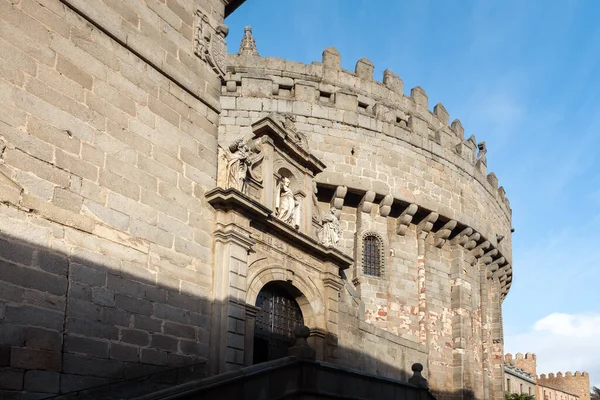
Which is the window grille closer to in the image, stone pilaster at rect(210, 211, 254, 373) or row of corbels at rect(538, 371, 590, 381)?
stone pilaster at rect(210, 211, 254, 373)

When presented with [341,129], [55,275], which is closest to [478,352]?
[341,129]

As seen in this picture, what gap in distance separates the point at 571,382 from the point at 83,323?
55685 millimetres

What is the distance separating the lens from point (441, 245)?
846 inches

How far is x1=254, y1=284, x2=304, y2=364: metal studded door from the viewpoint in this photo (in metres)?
12.6

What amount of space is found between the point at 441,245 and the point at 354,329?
24.5 ft

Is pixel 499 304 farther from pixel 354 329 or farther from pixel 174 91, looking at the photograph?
pixel 174 91

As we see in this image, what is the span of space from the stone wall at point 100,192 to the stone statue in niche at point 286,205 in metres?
2.64

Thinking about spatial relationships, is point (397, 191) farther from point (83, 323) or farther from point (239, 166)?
point (83, 323)

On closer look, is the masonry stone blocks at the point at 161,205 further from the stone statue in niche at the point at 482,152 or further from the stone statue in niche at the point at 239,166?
the stone statue in niche at the point at 482,152

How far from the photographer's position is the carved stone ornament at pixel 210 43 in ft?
38.1

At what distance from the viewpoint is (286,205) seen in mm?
13875

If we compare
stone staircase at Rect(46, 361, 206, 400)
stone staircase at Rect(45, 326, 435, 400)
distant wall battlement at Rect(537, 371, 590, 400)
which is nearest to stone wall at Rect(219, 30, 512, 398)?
stone staircase at Rect(45, 326, 435, 400)

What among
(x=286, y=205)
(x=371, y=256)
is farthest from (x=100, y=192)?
(x=371, y=256)

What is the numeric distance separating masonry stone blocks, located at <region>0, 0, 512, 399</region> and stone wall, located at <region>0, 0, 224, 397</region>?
23mm
